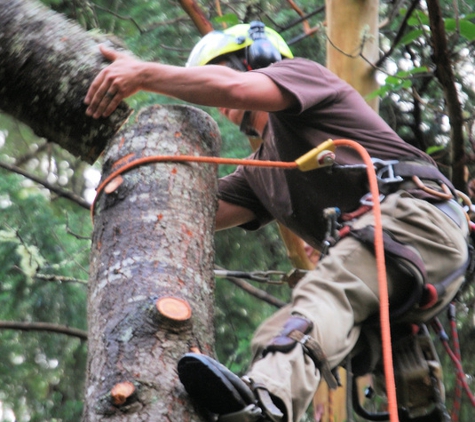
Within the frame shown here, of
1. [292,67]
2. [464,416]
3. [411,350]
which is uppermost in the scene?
[292,67]

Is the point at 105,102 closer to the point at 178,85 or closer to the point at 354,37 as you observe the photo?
the point at 178,85

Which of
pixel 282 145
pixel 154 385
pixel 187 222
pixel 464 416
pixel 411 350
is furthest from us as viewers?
pixel 464 416

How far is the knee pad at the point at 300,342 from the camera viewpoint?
231 cm

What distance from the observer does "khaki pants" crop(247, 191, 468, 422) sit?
7.41 feet

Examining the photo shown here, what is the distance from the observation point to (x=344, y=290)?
8.23ft

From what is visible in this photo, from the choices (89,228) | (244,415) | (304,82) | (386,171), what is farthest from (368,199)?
(89,228)

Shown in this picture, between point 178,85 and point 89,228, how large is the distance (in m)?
3.14

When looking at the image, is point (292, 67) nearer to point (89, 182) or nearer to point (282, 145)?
point (282, 145)

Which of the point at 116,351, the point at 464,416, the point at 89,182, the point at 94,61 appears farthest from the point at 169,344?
the point at 89,182

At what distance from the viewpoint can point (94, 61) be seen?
2672 mm

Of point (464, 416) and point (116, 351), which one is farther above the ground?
point (116, 351)

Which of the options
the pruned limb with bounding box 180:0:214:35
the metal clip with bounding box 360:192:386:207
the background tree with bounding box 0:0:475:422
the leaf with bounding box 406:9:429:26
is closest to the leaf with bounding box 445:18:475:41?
the leaf with bounding box 406:9:429:26

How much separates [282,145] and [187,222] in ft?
2.77

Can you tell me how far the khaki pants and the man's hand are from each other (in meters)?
0.84
